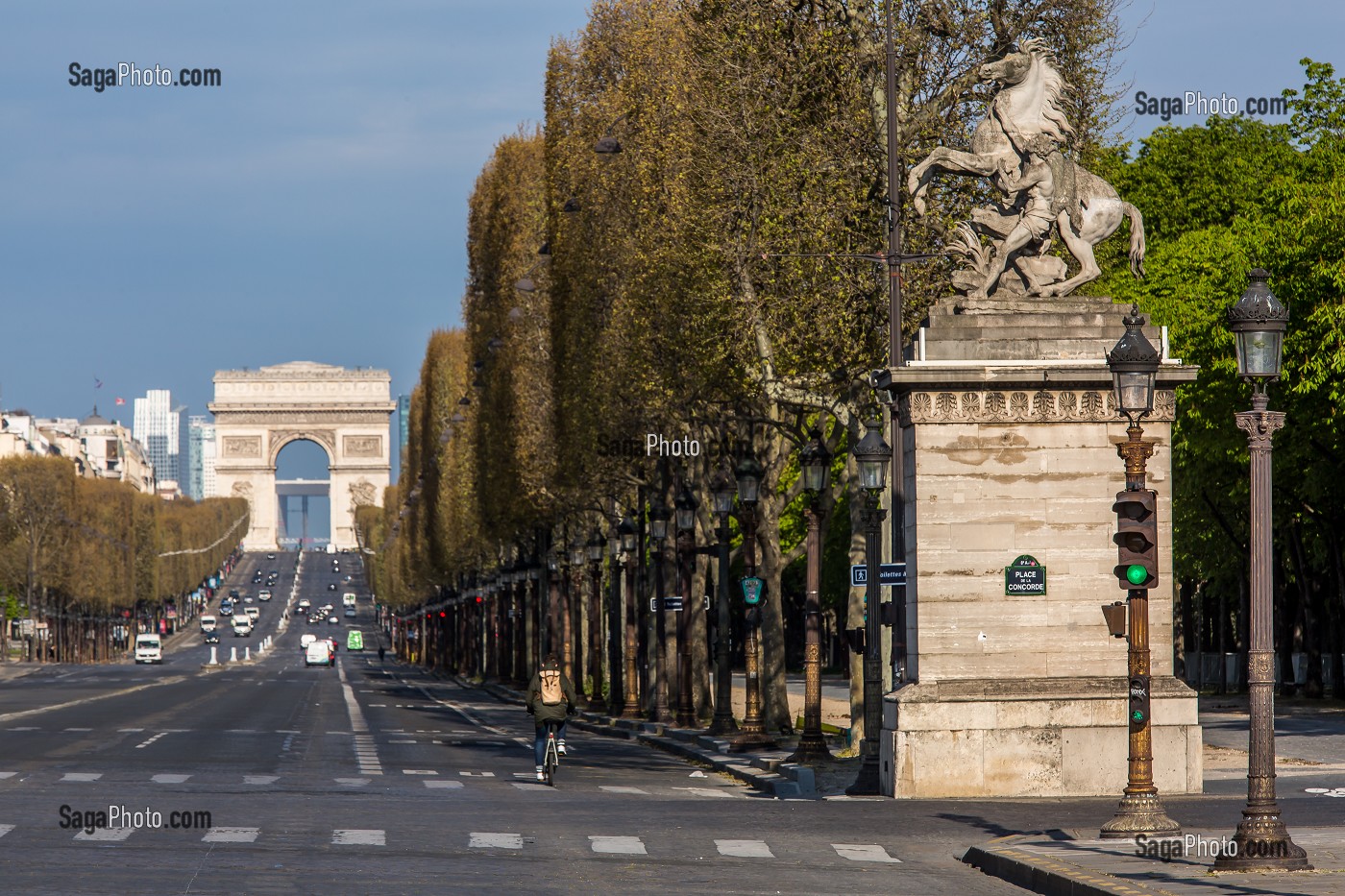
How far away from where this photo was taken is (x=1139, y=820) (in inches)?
770

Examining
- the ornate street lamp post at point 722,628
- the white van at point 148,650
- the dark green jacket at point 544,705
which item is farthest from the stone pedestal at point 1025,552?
the white van at point 148,650

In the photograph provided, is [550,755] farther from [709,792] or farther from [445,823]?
[445,823]

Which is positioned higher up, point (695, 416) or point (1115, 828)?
point (695, 416)

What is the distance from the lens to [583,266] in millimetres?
54375

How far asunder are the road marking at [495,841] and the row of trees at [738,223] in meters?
12.3

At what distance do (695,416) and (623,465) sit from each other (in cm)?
903

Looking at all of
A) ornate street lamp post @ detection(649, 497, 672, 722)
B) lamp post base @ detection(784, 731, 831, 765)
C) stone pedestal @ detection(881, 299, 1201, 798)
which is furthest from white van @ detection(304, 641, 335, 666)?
stone pedestal @ detection(881, 299, 1201, 798)

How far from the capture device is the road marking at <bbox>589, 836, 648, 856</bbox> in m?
19.5

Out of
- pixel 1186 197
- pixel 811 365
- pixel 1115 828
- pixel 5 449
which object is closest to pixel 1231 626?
pixel 1186 197

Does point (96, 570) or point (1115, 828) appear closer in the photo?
point (1115, 828)

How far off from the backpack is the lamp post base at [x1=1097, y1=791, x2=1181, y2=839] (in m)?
11.4

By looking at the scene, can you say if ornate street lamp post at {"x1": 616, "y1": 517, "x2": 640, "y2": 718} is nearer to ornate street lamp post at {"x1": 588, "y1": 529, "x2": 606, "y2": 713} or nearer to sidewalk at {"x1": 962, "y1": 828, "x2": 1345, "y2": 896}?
ornate street lamp post at {"x1": 588, "y1": 529, "x2": 606, "y2": 713}

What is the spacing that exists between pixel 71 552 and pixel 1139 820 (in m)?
124

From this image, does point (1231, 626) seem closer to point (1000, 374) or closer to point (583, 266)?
point (583, 266)
